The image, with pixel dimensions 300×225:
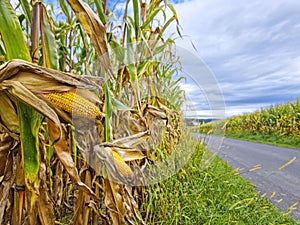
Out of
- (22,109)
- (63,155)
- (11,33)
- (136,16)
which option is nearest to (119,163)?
(63,155)

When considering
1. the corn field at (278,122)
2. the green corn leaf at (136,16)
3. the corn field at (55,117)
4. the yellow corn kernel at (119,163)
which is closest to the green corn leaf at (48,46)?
the corn field at (55,117)

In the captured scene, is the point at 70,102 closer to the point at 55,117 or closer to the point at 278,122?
the point at 55,117

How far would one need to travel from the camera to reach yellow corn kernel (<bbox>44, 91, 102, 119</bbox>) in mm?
475

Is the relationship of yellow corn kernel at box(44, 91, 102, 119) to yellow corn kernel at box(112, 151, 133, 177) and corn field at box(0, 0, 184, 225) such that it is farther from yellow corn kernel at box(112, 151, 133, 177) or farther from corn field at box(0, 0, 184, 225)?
yellow corn kernel at box(112, 151, 133, 177)

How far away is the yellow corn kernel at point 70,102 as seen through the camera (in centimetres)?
48

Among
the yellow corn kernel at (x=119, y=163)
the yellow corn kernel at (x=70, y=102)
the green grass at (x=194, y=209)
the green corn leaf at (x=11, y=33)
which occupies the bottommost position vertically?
the green grass at (x=194, y=209)

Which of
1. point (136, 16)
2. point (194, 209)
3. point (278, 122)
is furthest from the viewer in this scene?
point (278, 122)

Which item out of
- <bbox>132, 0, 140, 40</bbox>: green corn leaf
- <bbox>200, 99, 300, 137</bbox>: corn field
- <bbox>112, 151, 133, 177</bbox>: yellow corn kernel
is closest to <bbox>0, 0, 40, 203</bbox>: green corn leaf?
<bbox>112, 151, 133, 177</bbox>: yellow corn kernel

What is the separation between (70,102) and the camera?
1.57ft

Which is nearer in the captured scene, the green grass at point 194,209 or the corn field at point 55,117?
the corn field at point 55,117

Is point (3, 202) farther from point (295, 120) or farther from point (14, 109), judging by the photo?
A: point (295, 120)

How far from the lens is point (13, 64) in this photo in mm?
449

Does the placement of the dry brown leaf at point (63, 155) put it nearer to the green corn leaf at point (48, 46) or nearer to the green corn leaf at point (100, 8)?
the green corn leaf at point (48, 46)

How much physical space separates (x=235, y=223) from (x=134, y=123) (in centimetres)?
69
